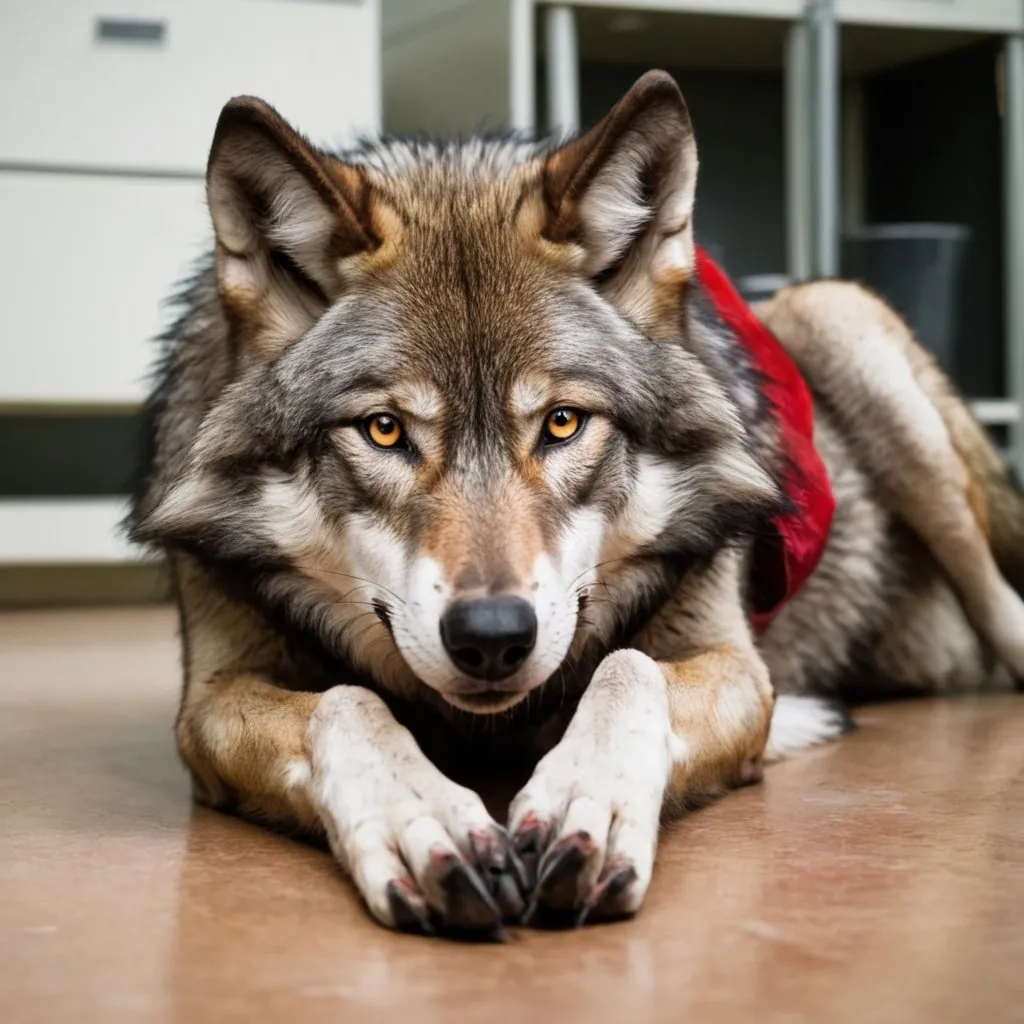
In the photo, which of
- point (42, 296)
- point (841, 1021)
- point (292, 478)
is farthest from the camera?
point (42, 296)

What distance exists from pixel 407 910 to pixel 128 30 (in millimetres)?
3651

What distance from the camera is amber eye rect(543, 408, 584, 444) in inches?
66.0

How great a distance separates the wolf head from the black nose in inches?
1.7

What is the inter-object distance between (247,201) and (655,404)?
0.56m

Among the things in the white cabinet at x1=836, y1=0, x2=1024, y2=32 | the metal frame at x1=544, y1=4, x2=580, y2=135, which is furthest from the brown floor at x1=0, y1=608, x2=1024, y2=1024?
the white cabinet at x1=836, y1=0, x2=1024, y2=32

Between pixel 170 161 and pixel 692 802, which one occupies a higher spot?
pixel 170 161

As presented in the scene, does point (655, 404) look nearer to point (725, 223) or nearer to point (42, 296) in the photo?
point (42, 296)

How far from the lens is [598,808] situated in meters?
1.37

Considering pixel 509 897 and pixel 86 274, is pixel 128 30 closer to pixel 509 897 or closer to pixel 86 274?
pixel 86 274

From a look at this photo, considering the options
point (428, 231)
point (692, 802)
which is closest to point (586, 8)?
point (428, 231)

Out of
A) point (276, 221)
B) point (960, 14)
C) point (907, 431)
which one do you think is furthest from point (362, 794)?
point (960, 14)

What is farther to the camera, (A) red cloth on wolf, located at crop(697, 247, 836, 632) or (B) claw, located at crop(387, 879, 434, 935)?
(A) red cloth on wolf, located at crop(697, 247, 836, 632)

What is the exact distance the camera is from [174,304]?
7.20 ft

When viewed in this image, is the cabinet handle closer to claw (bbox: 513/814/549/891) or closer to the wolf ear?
the wolf ear
